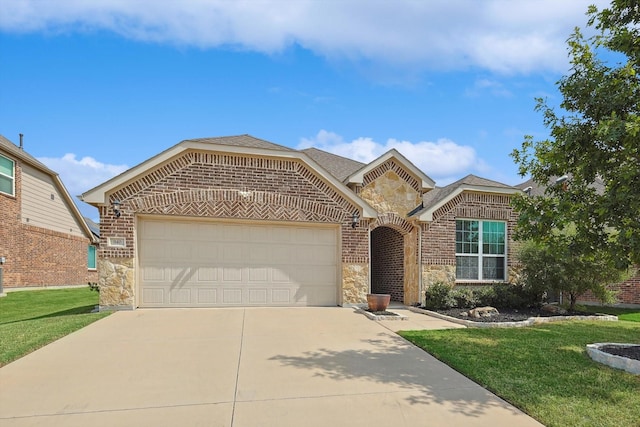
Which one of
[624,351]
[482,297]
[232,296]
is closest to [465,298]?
[482,297]

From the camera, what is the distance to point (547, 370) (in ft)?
18.9

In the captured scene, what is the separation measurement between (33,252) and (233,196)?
13516mm

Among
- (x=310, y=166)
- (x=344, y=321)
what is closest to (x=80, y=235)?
(x=310, y=166)

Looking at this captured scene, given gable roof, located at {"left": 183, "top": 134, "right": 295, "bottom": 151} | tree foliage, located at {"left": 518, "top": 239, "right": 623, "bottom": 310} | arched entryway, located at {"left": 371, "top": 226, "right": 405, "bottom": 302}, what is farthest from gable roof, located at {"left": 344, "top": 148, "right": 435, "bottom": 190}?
tree foliage, located at {"left": 518, "top": 239, "right": 623, "bottom": 310}

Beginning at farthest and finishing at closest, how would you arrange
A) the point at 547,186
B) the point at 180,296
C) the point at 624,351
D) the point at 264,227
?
the point at 264,227 → the point at 180,296 → the point at 547,186 → the point at 624,351

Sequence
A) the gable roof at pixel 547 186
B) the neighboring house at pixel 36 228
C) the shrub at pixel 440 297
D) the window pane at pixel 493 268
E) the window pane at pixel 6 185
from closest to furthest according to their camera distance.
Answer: the gable roof at pixel 547 186
the shrub at pixel 440 297
the window pane at pixel 493 268
the window pane at pixel 6 185
the neighboring house at pixel 36 228

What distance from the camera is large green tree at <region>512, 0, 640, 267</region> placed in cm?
545

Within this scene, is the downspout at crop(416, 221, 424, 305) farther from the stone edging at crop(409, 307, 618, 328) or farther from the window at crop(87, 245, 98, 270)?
the window at crop(87, 245, 98, 270)

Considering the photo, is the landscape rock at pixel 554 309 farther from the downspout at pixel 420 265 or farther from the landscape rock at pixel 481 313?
the downspout at pixel 420 265

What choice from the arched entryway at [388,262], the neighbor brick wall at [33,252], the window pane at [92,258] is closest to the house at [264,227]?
the arched entryway at [388,262]

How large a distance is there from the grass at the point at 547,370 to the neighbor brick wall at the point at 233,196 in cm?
460

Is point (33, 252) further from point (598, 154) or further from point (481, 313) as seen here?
point (598, 154)

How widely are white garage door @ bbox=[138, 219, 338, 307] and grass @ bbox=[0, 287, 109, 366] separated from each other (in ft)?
5.74

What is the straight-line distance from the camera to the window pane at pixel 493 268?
535 inches
